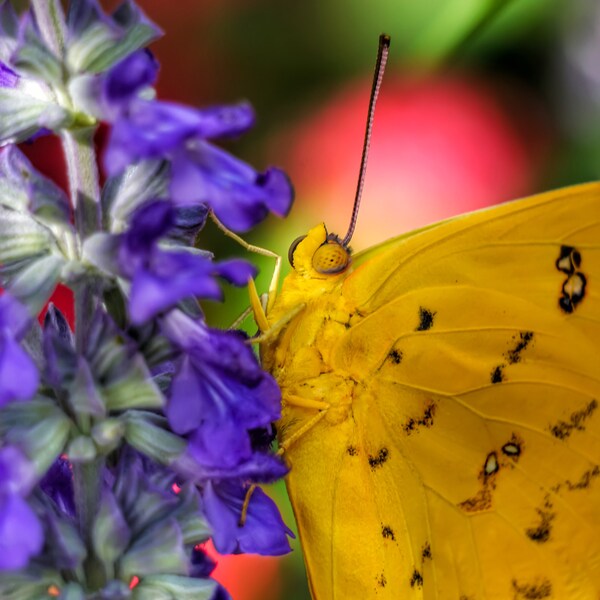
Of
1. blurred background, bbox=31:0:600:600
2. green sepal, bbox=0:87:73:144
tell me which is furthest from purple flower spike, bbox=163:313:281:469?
blurred background, bbox=31:0:600:600

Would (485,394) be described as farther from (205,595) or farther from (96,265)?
(96,265)

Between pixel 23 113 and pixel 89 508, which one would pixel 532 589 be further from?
pixel 23 113

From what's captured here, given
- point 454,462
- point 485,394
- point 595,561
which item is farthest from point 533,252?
point 595,561

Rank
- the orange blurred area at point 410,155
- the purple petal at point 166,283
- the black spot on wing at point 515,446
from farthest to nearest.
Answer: the orange blurred area at point 410,155, the black spot on wing at point 515,446, the purple petal at point 166,283

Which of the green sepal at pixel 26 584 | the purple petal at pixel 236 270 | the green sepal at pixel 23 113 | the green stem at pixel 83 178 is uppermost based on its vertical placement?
the green sepal at pixel 23 113

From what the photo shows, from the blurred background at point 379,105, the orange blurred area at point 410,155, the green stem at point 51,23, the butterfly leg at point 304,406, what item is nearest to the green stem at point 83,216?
the green stem at point 51,23

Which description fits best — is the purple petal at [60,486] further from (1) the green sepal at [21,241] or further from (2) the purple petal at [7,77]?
(2) the purple petal at [7,77]

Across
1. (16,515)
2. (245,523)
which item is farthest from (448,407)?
(16,515)
